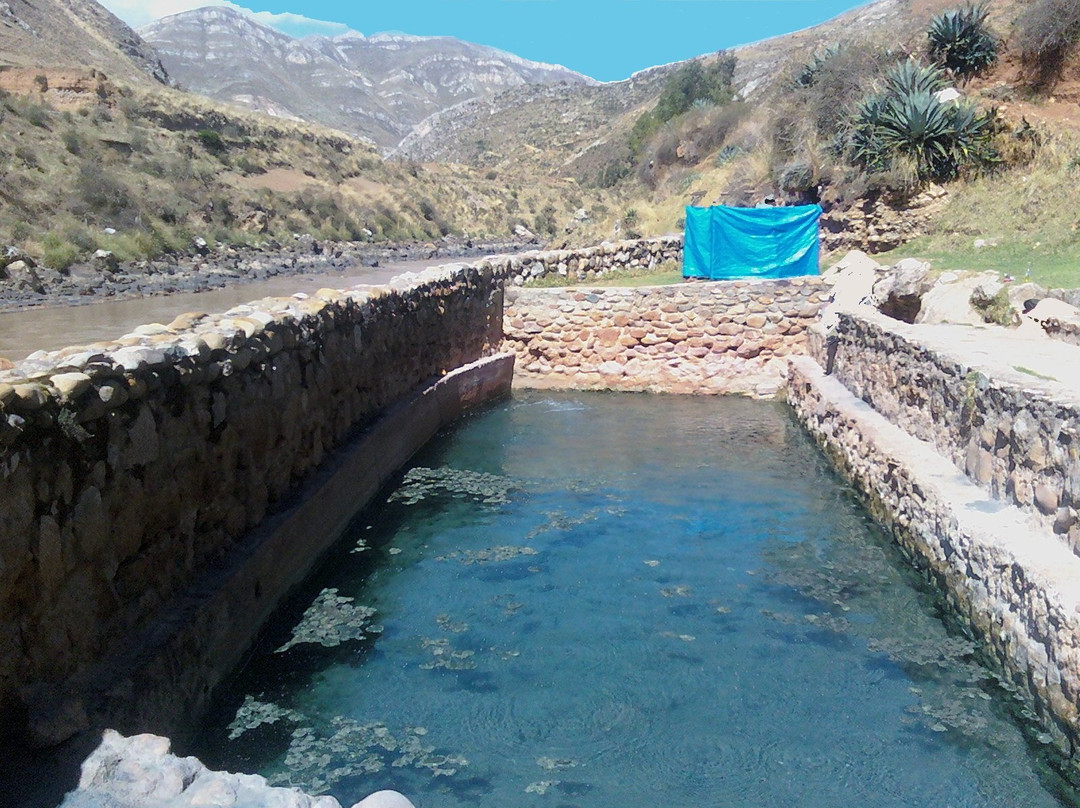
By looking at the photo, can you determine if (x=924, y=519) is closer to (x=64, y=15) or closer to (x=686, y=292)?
(x=686, y=292)

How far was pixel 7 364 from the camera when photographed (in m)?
3.68

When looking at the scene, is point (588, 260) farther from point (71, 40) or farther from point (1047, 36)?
point (71, 40)

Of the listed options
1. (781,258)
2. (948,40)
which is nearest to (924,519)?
(781,258)

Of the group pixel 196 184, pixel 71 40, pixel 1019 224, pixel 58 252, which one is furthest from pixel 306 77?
pixel 1019 224

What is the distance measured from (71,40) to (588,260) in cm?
6166

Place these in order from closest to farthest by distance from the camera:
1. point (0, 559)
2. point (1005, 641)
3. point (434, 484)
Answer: point (0, 559) → point (1005, 641) → point (434, 484)

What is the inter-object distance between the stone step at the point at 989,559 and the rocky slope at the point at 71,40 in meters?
50.7

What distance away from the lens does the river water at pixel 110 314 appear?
15844 mm

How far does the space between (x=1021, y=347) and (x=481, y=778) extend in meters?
6.25

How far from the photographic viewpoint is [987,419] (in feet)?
19.4

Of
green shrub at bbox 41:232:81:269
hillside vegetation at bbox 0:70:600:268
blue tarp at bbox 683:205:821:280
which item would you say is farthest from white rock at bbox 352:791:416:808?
hillside vegetation at bbox 0:70:600:268

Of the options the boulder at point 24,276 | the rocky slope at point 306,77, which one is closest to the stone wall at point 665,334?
the boulder at point 24,276

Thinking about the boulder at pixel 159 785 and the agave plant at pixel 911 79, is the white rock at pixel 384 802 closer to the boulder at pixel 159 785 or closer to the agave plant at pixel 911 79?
the boulder at pixel 159 785

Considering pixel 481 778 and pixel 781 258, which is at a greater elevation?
pixel 781 258
